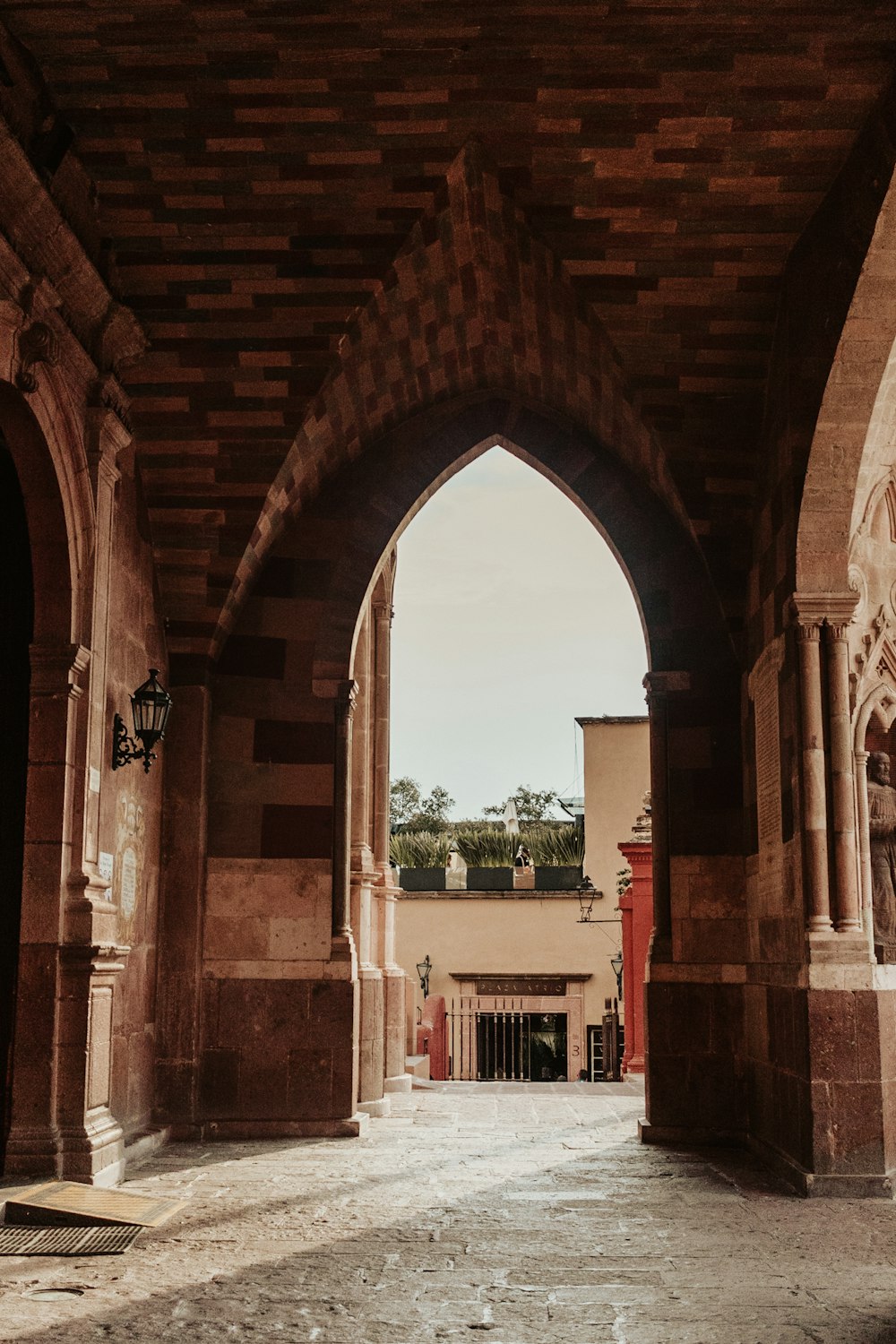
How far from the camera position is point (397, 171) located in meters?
7.44

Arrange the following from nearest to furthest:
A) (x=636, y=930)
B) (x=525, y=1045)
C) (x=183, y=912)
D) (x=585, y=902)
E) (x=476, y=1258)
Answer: (x=476, y=1258), (x=183, y=912), (x=636, y=930), (x=525, y=1045), (x=585, y=902)

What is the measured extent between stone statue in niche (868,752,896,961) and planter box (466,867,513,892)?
20.2 m

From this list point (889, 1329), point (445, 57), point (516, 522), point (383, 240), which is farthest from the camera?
point (516, 522)

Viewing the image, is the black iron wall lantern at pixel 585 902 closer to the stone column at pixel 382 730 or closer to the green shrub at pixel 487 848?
the green shrub at pixel 487 848

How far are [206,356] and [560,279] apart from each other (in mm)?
2104

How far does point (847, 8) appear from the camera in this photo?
6.21 metres

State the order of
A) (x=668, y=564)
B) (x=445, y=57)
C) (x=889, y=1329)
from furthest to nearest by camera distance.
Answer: (x=668, y=564), (x=445, y=57), (x=889, y=1329)

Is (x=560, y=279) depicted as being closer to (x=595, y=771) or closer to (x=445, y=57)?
(x=445, y=57)

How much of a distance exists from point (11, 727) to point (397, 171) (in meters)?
3.46

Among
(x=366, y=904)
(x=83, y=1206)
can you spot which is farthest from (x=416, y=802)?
(x=83, y=1206)

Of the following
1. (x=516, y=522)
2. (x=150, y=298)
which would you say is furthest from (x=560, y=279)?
(x=516, y=522)

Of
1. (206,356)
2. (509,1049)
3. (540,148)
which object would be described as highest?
(540,148)

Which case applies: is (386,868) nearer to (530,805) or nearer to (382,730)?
(382,730)

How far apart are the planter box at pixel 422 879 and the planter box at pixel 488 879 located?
69 cm
